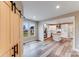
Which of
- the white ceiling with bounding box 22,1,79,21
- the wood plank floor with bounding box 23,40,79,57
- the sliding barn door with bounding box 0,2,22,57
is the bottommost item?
the wood plank floor with bounding box 23,40,79,57

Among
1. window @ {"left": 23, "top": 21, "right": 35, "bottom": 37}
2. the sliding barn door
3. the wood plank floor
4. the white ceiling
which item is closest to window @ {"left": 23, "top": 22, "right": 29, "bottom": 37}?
window @ {"left": 23, "top": 21, "right": 35, "bottom": 37}

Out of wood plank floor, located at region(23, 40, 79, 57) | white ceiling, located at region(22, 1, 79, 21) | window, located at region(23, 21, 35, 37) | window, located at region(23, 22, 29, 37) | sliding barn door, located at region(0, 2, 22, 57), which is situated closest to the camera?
sliding barn door, located at region(0, 2, 22, 57)

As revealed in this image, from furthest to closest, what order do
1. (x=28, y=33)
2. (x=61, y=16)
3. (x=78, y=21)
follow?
(x=28, y=33) < (x=61, y=16) < (x=78, y=21)

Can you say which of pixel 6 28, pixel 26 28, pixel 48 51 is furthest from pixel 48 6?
pixel 26 28

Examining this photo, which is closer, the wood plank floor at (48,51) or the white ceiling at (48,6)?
the white ceiling at (48,6)

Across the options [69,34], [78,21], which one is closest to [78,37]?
[78,21]

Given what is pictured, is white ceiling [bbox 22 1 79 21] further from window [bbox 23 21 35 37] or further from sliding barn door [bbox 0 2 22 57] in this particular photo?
window [bbox 23 21 35 37]

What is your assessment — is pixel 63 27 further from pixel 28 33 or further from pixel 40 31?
pixel 28 33

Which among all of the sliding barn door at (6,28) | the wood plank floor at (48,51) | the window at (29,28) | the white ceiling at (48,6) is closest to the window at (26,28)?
the window at (29,28)

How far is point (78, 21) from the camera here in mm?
5828

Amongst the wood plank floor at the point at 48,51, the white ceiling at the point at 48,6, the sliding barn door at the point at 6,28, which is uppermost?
the white ceiling at the point at 48,6

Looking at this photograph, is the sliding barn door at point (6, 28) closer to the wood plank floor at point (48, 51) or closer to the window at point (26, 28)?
the wood plank floor at point (48, 51)

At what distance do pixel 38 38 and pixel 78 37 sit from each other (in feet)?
21.3

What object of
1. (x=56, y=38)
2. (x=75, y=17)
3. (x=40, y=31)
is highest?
(x=75, y=17)
